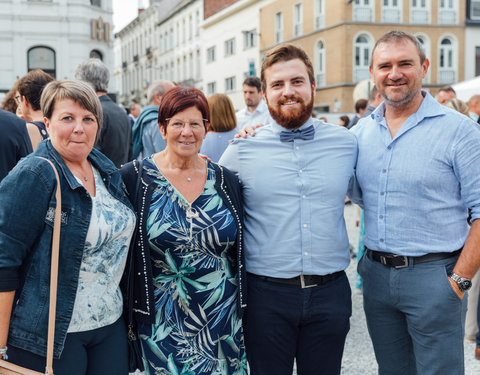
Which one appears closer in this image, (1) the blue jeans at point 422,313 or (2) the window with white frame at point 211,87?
(1) the blue jeans at point 422,313

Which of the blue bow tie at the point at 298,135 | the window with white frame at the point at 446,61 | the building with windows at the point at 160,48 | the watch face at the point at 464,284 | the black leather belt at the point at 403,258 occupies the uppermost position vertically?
the building with windows at the point at 160,48

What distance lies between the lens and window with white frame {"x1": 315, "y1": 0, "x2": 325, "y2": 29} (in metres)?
31.2

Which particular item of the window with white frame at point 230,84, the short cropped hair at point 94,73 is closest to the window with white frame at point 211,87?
the window with white frame at point 230,84

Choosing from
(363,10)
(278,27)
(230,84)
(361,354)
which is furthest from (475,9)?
(361,354)

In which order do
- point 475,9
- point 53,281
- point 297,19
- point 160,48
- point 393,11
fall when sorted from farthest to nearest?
1. point 160,48
2. point 297,19
3. point 475,9
4. point 393,11
5. point 53,281

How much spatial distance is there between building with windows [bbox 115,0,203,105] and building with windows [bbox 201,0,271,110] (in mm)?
1836

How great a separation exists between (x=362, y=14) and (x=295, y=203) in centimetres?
2945

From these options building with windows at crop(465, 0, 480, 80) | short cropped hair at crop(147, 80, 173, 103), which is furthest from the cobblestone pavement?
building with windows at crop(465, 0, 480, 80)

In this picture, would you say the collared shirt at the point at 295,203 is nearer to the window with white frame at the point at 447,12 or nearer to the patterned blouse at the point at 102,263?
the patterned blouse at the point at 102,263

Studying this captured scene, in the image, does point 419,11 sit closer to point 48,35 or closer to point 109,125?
point 48,35

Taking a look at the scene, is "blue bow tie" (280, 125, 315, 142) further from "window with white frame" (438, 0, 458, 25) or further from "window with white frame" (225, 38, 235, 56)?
"window with white frame" (225, 38, 235, 56)

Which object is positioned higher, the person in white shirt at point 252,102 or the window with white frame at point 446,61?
the window with white frame at point 446,61

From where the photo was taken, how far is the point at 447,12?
31.4 meters

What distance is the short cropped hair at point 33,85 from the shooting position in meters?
4.07
